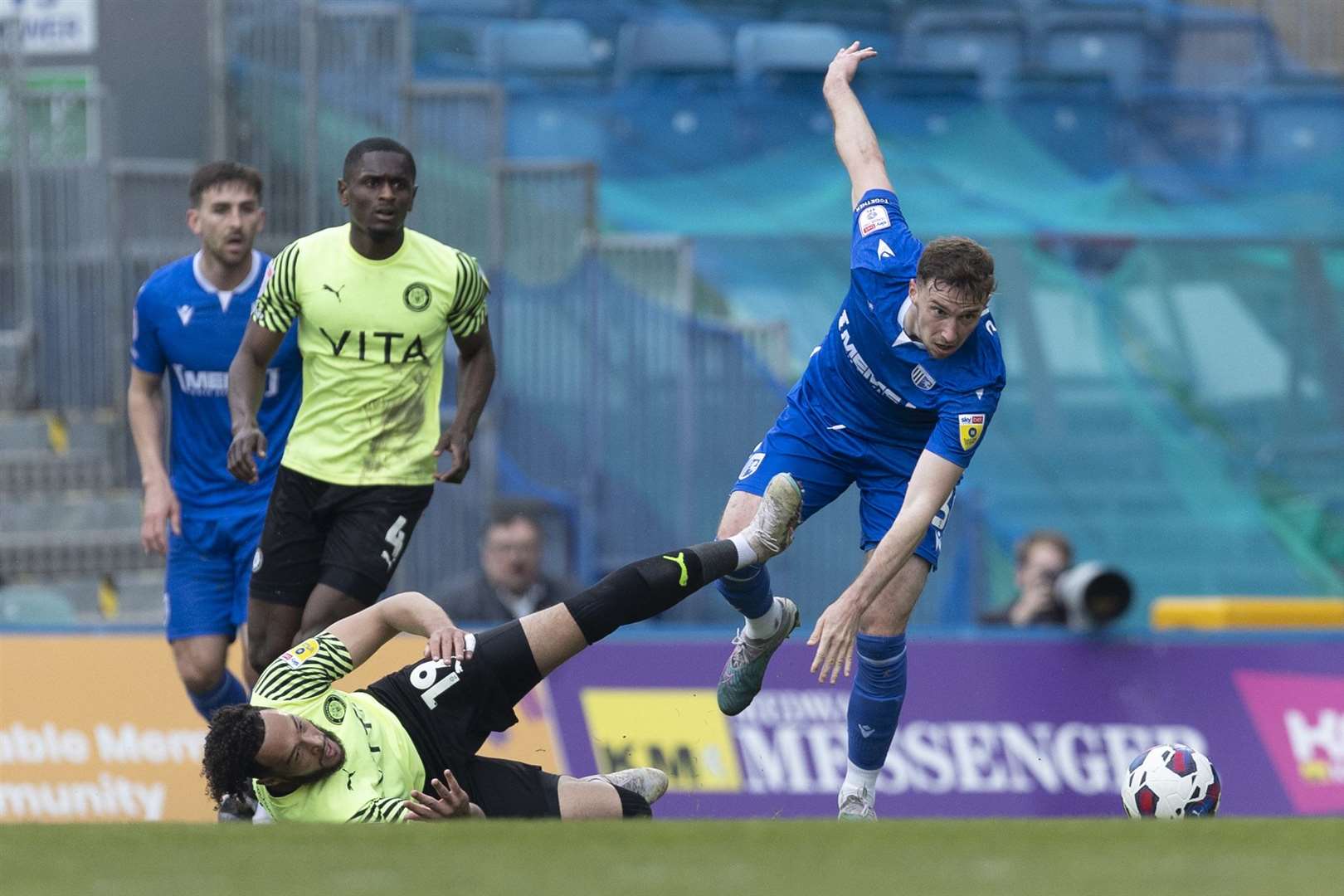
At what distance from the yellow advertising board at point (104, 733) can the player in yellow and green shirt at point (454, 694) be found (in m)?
3.23

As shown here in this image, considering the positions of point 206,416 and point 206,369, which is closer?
point 206,369

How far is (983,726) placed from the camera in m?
10.3

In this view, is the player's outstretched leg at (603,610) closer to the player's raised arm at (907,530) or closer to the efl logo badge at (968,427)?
the player's raised arm at (907,530)

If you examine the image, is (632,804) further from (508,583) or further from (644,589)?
(508,583)

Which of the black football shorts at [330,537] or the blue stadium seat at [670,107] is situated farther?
the blue stadium seat at [670,107]

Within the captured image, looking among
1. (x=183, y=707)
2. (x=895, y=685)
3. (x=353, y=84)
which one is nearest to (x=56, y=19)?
(x=353, y=84)

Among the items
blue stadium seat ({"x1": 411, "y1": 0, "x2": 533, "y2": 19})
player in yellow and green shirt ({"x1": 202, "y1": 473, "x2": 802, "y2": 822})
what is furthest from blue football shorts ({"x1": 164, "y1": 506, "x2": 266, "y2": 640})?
blue stadium seat ({"x1": 411, "y1": 0, "x2": 533, "y2": 19})

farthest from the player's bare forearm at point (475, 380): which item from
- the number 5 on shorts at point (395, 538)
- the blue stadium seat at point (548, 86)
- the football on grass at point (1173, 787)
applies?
the blue stadium seat at point (548, 86)

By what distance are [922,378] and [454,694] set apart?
2.03 meters

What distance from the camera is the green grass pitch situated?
4387mm

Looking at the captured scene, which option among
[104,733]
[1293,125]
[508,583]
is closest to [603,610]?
[508,583]

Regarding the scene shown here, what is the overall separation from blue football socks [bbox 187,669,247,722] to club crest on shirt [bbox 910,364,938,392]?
133 inches

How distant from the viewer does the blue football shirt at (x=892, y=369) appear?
7.07 metres

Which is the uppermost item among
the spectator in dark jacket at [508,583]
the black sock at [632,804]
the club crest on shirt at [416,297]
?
the club crest on shirt at [416,297]
